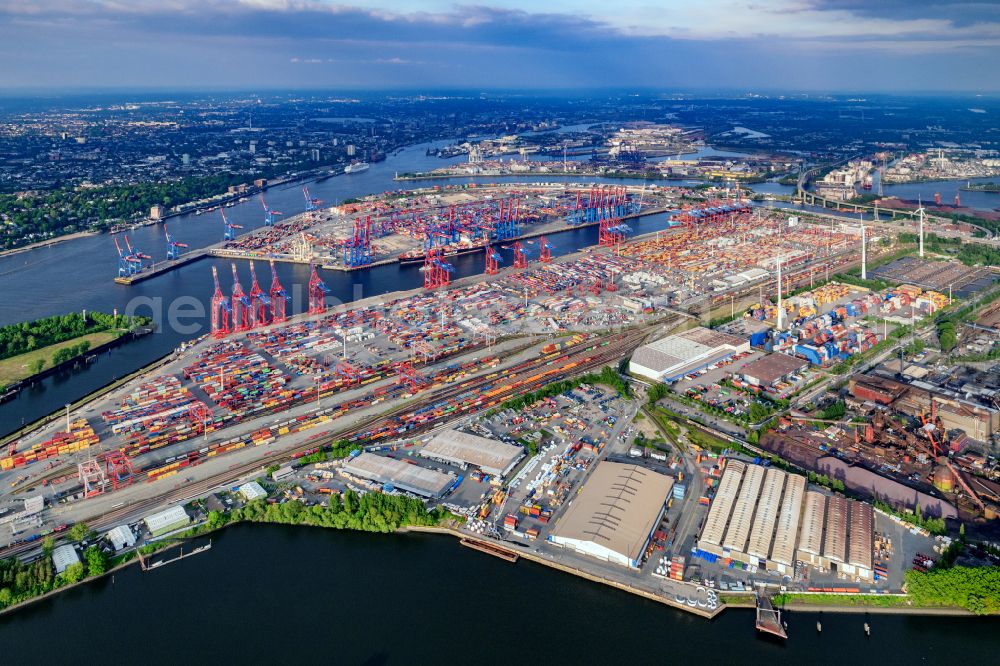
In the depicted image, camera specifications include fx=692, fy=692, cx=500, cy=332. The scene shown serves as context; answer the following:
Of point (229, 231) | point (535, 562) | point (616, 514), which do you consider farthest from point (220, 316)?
point (616, 514)

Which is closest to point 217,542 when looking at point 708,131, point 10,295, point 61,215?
point 10,295

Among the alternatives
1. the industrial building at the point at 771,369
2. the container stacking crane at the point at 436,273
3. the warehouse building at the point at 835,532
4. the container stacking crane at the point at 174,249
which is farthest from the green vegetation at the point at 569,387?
the container stacking crane at the point at 174,249

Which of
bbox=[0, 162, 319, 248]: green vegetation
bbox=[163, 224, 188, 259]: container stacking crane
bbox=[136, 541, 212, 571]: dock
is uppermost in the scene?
bbox=[0, 162, 319, 248]: green vegetation

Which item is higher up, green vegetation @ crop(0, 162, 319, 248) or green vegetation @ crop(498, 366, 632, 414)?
green vegetation @ crop(0, 162, 319, 248)

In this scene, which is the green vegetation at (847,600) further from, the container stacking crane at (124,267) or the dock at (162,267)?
the container stacking crane at (124,267)

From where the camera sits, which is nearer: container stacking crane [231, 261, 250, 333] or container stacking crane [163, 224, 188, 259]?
container stacking crane [231, 261, 250, 333]

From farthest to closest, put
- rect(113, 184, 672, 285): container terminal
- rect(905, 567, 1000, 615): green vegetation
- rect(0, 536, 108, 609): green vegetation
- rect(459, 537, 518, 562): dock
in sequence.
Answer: rect(113, 184, 672, 285): container terminal < rect(459, 537, 518, 562): dock < rect(0, 536, 108, 609): green vegetation < rect(905, 567, 1000, 615): green vegetation

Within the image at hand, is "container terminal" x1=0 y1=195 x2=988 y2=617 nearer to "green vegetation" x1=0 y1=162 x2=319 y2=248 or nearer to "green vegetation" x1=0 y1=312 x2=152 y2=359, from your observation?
"green vegetation" x1=0 y1=312 x2=152 y2=359

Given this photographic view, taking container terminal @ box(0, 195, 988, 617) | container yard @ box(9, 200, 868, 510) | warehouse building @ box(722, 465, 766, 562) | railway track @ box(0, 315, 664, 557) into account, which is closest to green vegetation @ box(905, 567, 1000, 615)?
container terminal @ box(0, 195, 988, 617)

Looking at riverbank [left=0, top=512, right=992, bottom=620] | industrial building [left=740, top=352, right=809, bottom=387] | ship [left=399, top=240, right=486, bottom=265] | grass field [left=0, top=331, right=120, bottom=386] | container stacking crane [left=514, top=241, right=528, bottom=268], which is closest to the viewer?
riverbank [left=0, top=512, right=992, bottom=620]
